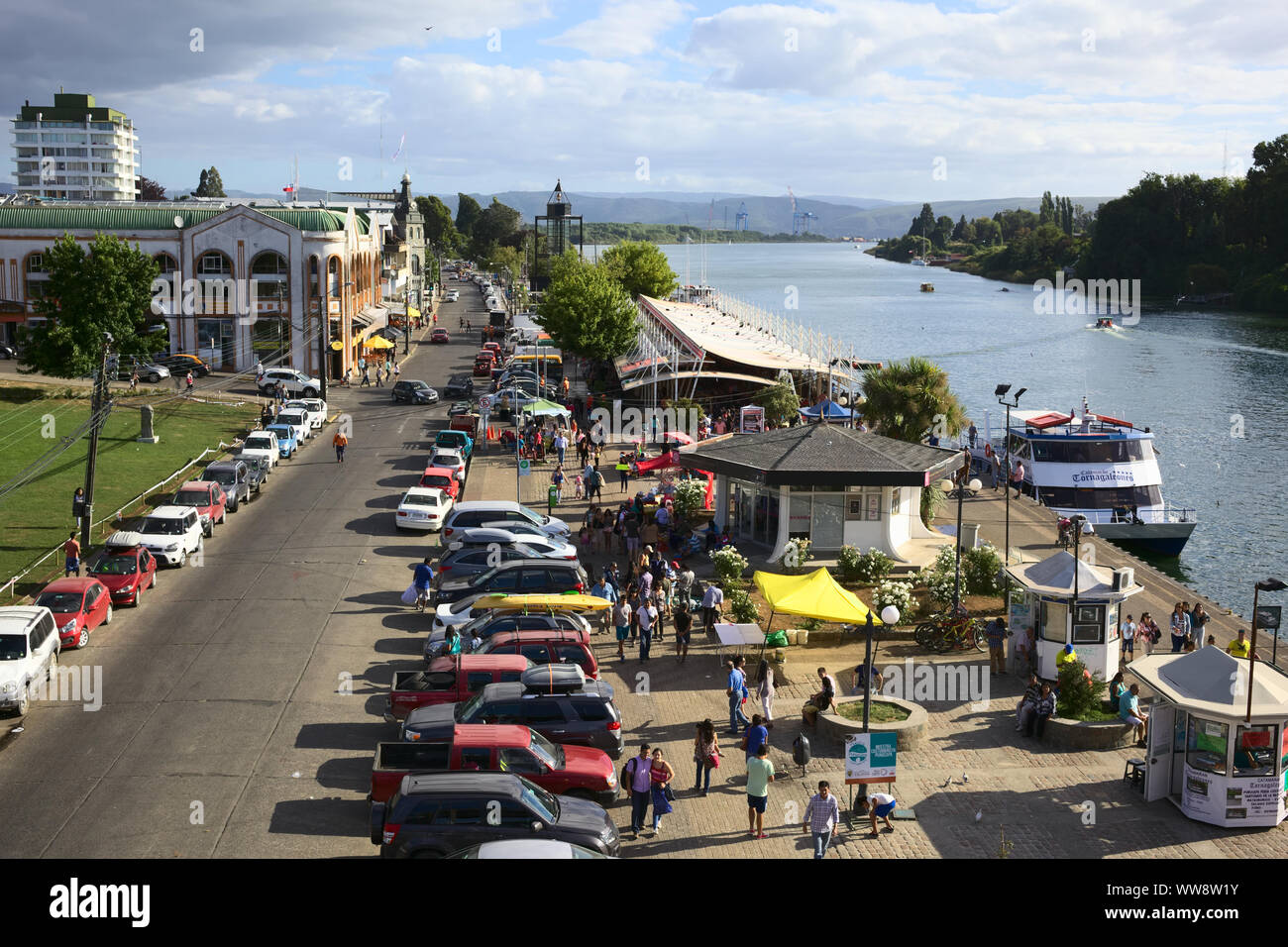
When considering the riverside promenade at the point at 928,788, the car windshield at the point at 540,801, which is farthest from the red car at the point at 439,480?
the car windshield at the point at 540,801

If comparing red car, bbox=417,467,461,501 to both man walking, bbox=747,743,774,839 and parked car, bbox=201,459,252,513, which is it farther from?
man walking, bbox=747,743,774,839

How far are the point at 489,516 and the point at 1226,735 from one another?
2181 cm

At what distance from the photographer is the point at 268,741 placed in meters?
21.0

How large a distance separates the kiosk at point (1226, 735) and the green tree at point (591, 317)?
51938 mm

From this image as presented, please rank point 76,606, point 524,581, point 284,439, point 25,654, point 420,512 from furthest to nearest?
point 284,439 → point 420,512 → point 524,581 → point 76,606 → point 25,654

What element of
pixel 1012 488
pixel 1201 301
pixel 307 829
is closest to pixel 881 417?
pixel 1012 488

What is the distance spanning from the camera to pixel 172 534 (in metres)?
33.3

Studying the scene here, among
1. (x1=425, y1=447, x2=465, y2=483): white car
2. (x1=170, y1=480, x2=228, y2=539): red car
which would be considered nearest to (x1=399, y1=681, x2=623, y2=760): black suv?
(x1=170, y1=480, x2=228, y2=539): red car

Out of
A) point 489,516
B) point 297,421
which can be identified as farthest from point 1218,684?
point 297,421

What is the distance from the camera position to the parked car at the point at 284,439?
49.8 m

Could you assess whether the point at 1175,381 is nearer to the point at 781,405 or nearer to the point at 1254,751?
the point at 781,405

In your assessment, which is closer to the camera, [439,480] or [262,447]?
[439,480]
